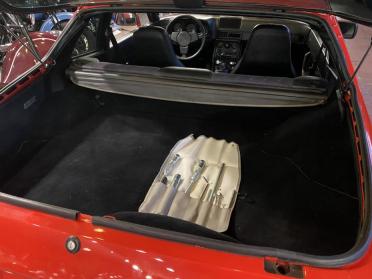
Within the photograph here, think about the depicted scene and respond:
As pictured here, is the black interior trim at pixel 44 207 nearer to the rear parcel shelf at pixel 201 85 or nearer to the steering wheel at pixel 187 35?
the rear parcel shelf at pixel 201 85

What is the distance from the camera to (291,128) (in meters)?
1.87

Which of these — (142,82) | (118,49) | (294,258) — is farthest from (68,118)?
(294,258)

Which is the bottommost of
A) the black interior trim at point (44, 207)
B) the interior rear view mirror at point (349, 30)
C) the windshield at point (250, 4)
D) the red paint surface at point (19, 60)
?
the red paint surface at point (19, 60)

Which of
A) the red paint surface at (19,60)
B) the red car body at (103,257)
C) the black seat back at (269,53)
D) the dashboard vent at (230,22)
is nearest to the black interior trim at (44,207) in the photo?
the red car body at (103,257)

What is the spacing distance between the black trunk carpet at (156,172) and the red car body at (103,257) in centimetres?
55

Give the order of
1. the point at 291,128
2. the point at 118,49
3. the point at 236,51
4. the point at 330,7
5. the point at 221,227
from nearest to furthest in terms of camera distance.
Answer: the point at 330,7
the point at 221,227
the point at 291,128
the point at 118,49
the point at 236,51

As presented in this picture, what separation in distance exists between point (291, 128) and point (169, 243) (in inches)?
49.7

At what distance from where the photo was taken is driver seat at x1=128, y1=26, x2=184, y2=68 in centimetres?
199

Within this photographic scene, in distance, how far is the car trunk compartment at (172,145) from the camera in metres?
1.40

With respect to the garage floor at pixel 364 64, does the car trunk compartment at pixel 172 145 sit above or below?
above

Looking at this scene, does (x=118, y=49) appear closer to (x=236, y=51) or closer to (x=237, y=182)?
(x=236, y=51)

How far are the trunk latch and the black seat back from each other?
1443 millimetres

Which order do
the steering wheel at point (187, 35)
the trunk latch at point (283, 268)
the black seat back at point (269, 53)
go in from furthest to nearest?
the steering wheel at point (187, 35)
the black seat back at point (269, 53)
the trunk latch at point (283, 268)

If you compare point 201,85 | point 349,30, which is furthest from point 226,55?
point 201,85
